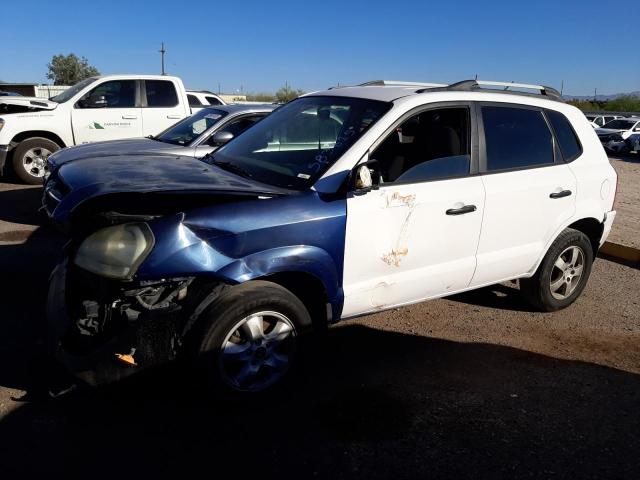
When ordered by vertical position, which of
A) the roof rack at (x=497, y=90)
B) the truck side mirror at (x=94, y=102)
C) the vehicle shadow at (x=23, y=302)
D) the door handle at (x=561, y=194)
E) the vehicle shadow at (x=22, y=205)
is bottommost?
the vehicle shadow at (x=23, y=302)

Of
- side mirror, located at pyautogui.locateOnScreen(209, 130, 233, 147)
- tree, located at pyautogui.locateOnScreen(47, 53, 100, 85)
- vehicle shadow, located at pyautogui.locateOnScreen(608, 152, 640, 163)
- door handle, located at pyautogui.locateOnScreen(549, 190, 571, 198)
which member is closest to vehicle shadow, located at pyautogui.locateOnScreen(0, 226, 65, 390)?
side mirror, located at pyautogui.locateOnScreen(209, 130, 233, 147)

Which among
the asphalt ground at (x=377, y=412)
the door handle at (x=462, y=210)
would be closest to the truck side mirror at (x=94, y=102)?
the asphalt ground at (x=377, y=412)

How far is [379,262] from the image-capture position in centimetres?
362

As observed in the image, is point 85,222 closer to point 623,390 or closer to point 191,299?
point 191,299

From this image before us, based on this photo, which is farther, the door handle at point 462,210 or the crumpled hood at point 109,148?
the crumpled hood at point 109,148

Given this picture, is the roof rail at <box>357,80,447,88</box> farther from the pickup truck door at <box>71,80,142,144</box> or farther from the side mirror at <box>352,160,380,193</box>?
the pickup truck door at <box>71,80,142,144</box>

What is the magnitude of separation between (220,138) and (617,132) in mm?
23592

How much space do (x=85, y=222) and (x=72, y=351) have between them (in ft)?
2.38

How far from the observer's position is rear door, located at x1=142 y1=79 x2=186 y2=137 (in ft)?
34.7

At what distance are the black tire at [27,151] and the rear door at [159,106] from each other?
1625mm

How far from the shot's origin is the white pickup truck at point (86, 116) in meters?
9.88

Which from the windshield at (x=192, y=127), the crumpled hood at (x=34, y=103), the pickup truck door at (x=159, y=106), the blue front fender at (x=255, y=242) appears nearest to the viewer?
the blue front fender at (x=255, y=242)

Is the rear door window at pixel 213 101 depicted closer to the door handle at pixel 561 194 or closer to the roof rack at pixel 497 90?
the roof rack at pixel 497 90

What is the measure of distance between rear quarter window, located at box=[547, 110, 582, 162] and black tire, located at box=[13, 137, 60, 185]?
334 inches
